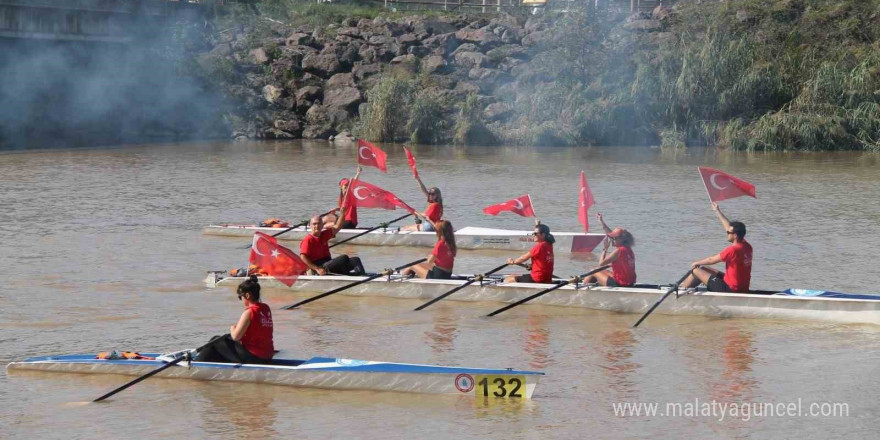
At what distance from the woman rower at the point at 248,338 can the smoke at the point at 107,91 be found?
30247 mm

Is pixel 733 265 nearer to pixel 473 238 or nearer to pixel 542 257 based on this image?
pixel 542 257

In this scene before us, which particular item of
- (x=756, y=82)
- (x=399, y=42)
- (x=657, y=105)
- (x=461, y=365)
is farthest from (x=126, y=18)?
(x=461, y=365)

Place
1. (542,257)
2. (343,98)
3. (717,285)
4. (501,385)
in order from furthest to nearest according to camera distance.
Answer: (343,98), (542,257), (717,285), (501,385)

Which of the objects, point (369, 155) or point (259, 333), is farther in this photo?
point (369, 155)

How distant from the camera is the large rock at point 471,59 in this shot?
44.2m

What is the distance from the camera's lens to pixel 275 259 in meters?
13.8

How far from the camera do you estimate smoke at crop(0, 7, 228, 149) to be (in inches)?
1561

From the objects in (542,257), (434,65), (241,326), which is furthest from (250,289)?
(434,65)

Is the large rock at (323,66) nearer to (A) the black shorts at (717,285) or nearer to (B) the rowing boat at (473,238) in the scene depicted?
(B) the rowing boat at (473,238)

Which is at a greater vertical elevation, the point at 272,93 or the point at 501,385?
the point at 272,93

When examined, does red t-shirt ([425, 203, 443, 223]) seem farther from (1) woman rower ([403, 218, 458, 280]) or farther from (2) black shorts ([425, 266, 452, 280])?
(2) black shorts ([425, 266, 452, 280])

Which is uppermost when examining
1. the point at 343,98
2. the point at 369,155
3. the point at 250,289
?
the point at 343,98

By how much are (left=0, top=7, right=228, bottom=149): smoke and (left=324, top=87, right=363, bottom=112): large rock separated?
14.2 ft

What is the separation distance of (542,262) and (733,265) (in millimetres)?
2358
